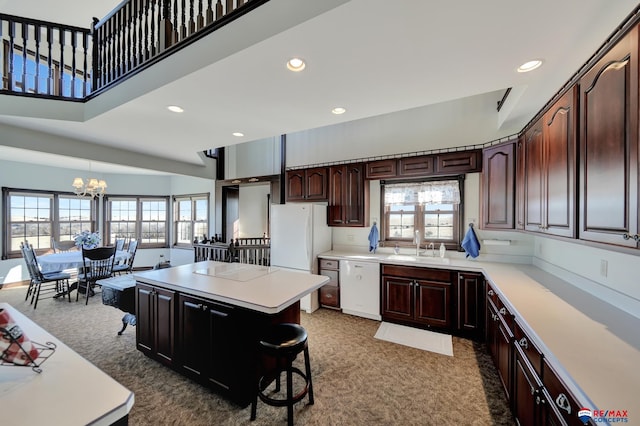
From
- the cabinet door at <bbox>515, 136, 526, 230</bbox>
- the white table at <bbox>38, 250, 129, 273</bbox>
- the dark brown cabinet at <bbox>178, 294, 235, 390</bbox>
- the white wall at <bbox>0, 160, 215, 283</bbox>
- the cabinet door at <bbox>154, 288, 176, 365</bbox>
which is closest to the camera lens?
the dark brown cabinet at <bbox>178, 294, 235, 390</bbox>

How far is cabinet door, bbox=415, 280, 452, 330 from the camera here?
3057mm

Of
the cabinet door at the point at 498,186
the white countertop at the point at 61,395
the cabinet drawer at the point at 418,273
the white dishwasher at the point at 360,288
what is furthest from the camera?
the white dishwasher at the point at 360,288

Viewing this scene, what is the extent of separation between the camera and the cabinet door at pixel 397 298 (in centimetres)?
327

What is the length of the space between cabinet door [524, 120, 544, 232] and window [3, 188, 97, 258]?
27.8 ft

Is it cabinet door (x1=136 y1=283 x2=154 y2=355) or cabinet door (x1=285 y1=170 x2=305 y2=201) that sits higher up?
cabinet door (x1=285 y1=170 x2=305 y2=201)

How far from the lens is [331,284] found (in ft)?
12.6

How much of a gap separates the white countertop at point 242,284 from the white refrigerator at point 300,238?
1.09 metres

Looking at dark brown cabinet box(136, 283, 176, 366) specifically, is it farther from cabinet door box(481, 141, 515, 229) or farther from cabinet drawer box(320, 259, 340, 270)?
cabinet door box(481, 141, 515, 229)

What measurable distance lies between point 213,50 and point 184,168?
377 centimetres

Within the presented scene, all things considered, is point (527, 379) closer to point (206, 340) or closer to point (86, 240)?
point (206, 340)

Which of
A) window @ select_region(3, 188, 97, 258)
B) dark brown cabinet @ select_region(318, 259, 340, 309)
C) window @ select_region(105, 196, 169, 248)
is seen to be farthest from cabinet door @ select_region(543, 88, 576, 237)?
window @ select_region(3, 188, 97, 258)

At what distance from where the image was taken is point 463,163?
3236 millimetres

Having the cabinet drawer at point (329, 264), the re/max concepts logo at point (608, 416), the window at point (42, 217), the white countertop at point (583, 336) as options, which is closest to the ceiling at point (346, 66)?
the white countertop at point (583, 336)

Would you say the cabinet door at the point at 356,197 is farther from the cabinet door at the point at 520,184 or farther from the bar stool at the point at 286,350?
the bar stool at the point at 286,350
